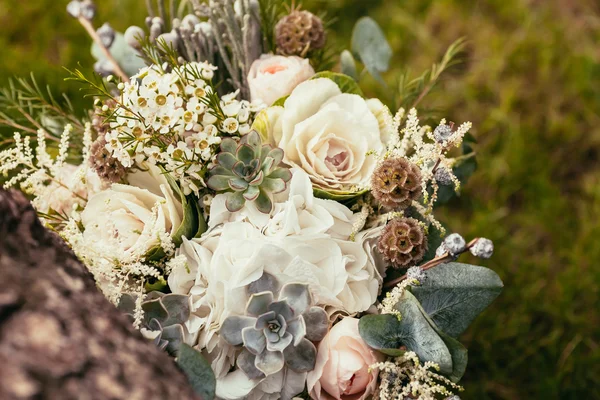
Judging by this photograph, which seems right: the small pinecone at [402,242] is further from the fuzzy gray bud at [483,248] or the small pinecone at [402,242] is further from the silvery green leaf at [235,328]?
the silvery green leaf at [235,328]

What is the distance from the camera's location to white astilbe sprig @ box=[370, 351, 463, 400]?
75 cm

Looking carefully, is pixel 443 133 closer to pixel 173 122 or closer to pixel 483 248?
pixel 483 248

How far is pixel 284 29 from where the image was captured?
1.02m

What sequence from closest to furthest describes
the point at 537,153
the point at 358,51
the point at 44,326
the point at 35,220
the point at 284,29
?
the point at 44,326 < the point at 35,220 < the point at 284,29 < the point at 358,51 < the point at 537,153

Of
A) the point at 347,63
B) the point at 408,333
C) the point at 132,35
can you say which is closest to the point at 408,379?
the point at 408,333

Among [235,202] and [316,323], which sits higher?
[235,202]

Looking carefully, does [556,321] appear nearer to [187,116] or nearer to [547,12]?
[547,12]

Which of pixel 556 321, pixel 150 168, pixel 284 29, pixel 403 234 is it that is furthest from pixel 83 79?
pixel 556 321

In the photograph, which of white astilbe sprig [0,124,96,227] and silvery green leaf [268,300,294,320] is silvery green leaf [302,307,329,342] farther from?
white astilbe sprig [0,124,96,227]

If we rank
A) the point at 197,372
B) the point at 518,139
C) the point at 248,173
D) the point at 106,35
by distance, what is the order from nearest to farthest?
the point at 197,372 < the point at 248,173 < the point at 106,35 < the point at 518,139

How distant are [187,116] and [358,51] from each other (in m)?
0.46

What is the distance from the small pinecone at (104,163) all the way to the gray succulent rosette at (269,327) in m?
0.28

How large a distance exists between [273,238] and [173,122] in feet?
0.65

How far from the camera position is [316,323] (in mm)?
795
